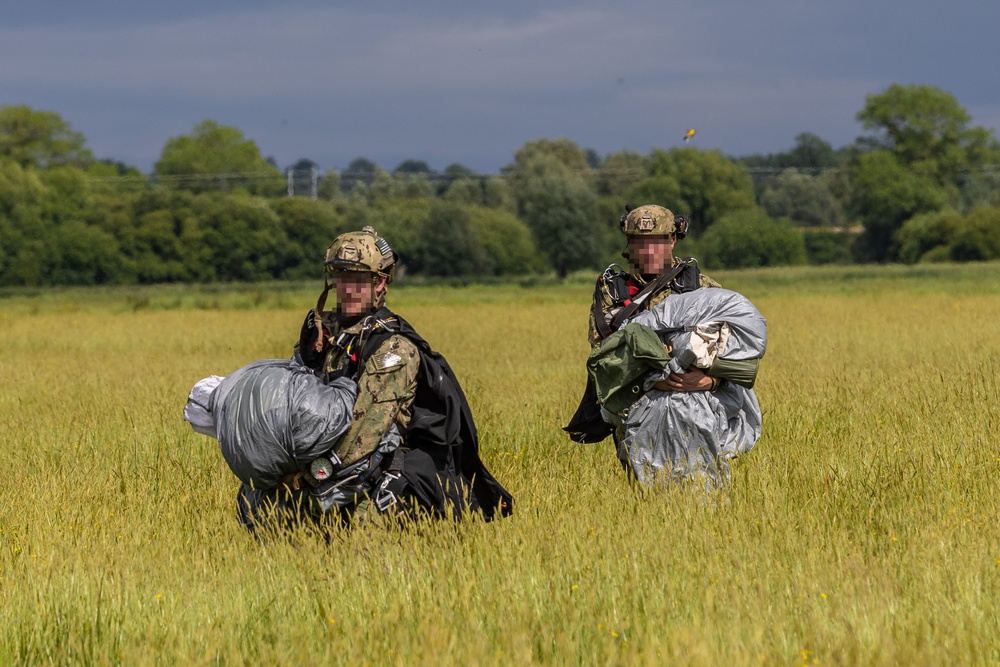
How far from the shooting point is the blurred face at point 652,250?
19.0 feet

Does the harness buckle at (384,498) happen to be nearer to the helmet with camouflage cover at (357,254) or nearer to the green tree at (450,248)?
the helmet with camouflage cover at (357,254)

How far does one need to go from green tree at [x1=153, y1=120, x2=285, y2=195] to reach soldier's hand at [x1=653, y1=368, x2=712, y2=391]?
92.0m

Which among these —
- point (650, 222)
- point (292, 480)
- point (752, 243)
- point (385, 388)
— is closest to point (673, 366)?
point (650, 222)

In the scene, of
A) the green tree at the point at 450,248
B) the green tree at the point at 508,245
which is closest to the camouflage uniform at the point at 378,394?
the green tree at the point at 450,248

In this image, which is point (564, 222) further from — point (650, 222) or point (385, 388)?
point (385, 388)

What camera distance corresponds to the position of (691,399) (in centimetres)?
561

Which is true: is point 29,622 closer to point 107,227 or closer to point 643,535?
point 643,535

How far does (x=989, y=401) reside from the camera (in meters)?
8.84

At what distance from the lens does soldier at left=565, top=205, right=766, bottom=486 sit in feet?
18.2

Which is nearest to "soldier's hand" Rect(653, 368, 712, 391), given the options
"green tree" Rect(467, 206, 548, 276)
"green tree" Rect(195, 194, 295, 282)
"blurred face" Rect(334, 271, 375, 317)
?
"blurred face" Rect(334, 271, 375, 317)

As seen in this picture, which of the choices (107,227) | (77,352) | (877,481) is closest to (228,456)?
(877,481)

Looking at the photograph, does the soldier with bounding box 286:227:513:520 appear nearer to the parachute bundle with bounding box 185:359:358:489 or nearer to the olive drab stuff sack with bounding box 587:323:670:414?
the parachute bundle with bounding box 185:359:358:489

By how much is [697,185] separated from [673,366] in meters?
96.4

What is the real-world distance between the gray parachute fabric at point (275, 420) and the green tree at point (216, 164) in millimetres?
92640
